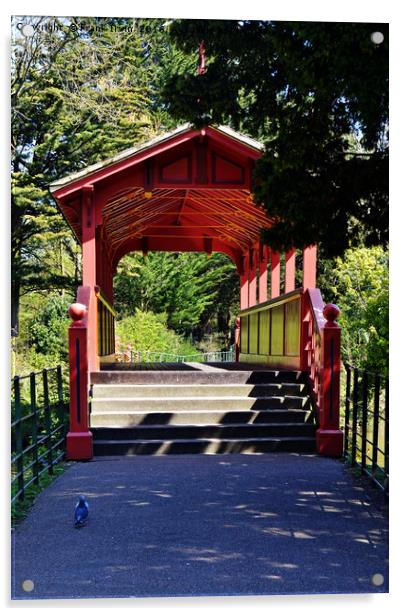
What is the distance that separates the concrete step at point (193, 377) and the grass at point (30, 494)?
137 centimetres

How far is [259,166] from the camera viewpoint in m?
5.46

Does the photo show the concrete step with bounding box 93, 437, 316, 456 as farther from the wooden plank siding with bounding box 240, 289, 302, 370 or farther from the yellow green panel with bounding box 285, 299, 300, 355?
the yellow green panel with bounding box 285, 299, 300, 355

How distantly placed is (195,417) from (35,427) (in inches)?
79.6

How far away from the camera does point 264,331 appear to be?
1066cm

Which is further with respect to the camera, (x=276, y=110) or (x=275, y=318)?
(x=275, y=318)

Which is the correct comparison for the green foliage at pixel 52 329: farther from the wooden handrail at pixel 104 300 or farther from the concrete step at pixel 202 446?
the concrete step at pixel 202 446

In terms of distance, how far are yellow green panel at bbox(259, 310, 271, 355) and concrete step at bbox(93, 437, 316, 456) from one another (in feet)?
9.99

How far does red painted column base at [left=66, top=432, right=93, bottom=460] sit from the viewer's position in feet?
23.0

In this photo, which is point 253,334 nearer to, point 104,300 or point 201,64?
point 104,300

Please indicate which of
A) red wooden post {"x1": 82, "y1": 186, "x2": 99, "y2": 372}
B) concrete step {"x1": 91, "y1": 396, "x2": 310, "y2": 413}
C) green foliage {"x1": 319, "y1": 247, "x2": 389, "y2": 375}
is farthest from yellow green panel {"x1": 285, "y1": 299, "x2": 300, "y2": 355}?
red wooden post {"x1": 82, "y1": 186, "x2": 99, "y2": 372}

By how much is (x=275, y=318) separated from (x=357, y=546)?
528cm

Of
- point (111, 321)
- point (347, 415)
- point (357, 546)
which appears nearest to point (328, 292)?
point (347, 415)

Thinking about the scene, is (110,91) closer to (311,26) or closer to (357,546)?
(311,26)

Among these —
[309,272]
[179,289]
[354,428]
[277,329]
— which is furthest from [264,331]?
[354,428]
